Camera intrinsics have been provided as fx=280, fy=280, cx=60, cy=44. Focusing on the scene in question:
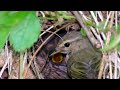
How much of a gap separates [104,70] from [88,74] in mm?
314

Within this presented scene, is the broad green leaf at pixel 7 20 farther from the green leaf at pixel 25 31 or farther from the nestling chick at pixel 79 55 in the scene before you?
the nestling chick at pixel 79 55

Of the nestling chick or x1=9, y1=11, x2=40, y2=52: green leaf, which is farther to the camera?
the nestling chick

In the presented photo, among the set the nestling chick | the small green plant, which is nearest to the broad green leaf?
the small green plant

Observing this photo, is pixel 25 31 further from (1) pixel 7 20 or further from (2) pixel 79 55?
(2) pixel 79 55

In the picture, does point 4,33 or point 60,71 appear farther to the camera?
point 60,71

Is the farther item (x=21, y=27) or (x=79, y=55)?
(x=79, y=55)

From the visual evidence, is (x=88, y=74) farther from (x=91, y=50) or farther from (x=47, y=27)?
(x=47, y=27)

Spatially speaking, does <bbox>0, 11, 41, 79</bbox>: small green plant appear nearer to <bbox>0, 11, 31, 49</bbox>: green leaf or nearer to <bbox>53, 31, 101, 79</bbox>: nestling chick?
<bbox>0, 11, 31, 49</bbox>: green leaf

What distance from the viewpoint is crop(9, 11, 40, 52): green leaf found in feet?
3.59

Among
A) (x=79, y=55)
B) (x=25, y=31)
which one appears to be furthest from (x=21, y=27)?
(x=79, y=55)

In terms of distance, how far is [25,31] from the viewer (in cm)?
110

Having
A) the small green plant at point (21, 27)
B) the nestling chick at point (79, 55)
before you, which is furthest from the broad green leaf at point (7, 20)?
the nestling chick at point (79, 55)

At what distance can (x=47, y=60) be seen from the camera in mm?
1730
